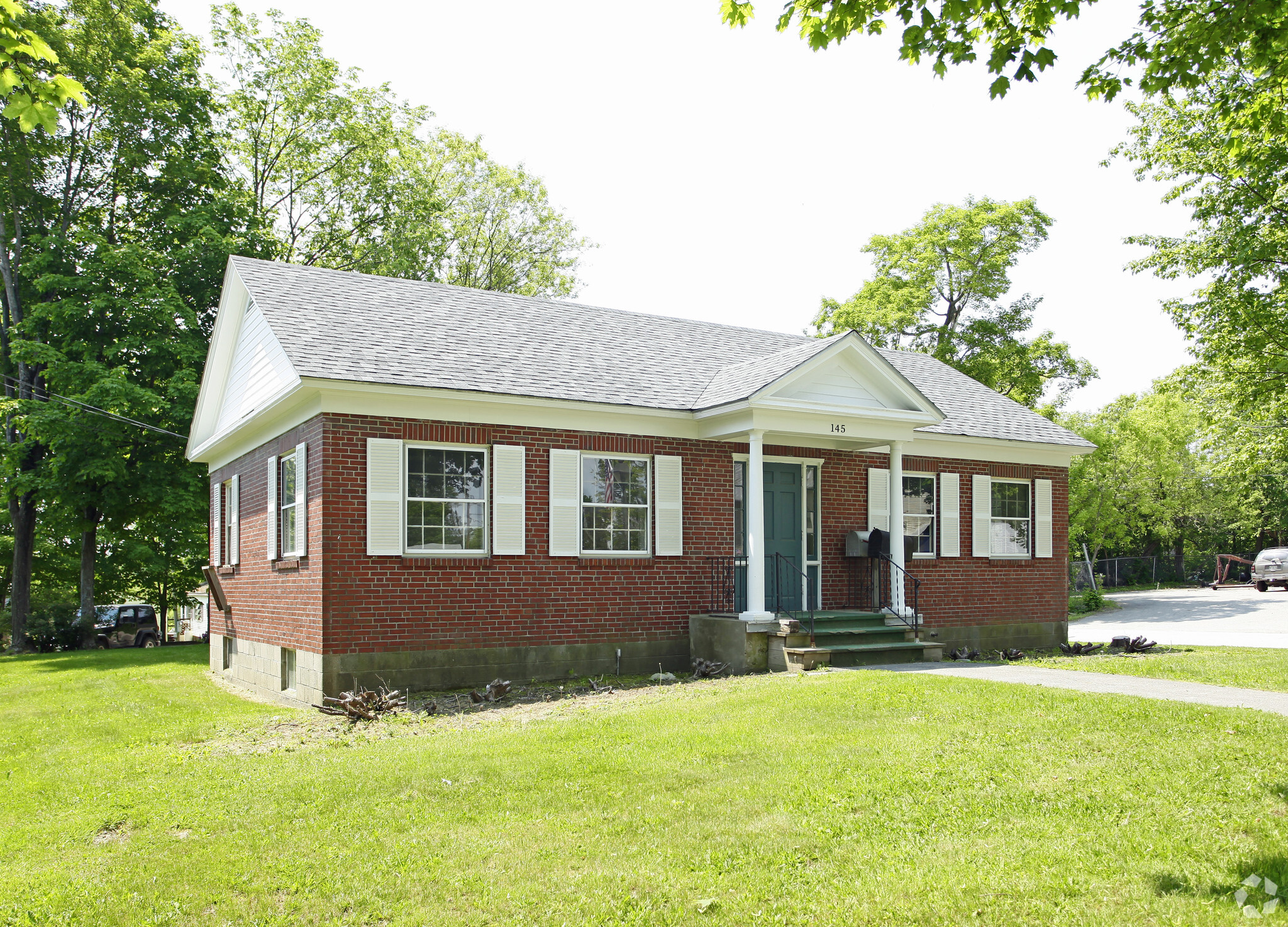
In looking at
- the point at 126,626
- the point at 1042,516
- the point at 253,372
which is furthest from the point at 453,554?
the point at 126,626

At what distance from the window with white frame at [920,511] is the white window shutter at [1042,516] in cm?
266

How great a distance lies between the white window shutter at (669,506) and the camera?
577 inches

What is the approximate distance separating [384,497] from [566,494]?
8.44ft

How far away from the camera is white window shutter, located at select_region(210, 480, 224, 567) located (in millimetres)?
19047

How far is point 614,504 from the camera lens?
14453mm

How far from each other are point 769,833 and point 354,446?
824cm

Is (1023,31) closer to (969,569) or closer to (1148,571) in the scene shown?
(969,569)

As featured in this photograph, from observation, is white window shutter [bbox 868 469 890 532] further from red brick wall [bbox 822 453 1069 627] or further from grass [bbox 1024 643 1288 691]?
grass [bbox 1024 643 1288 691]

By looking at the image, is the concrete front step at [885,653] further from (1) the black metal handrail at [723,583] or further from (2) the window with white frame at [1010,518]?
(2) the window with white frame at [1010,518]

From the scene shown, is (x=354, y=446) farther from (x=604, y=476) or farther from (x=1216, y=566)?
(x=1216, y=566)

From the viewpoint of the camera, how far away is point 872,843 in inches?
225

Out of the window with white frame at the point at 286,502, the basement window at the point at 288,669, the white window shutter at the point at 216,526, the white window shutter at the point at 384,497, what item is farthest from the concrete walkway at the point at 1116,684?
the white window shutter at the point at 216,526

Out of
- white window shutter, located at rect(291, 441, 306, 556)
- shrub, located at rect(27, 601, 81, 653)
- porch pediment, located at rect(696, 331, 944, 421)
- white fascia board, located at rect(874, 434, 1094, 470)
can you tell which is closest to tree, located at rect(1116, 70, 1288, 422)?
white fascia board, located at rect(874, 434, 1094, 470)

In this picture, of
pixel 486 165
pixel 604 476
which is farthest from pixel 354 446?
pixel 486 165
